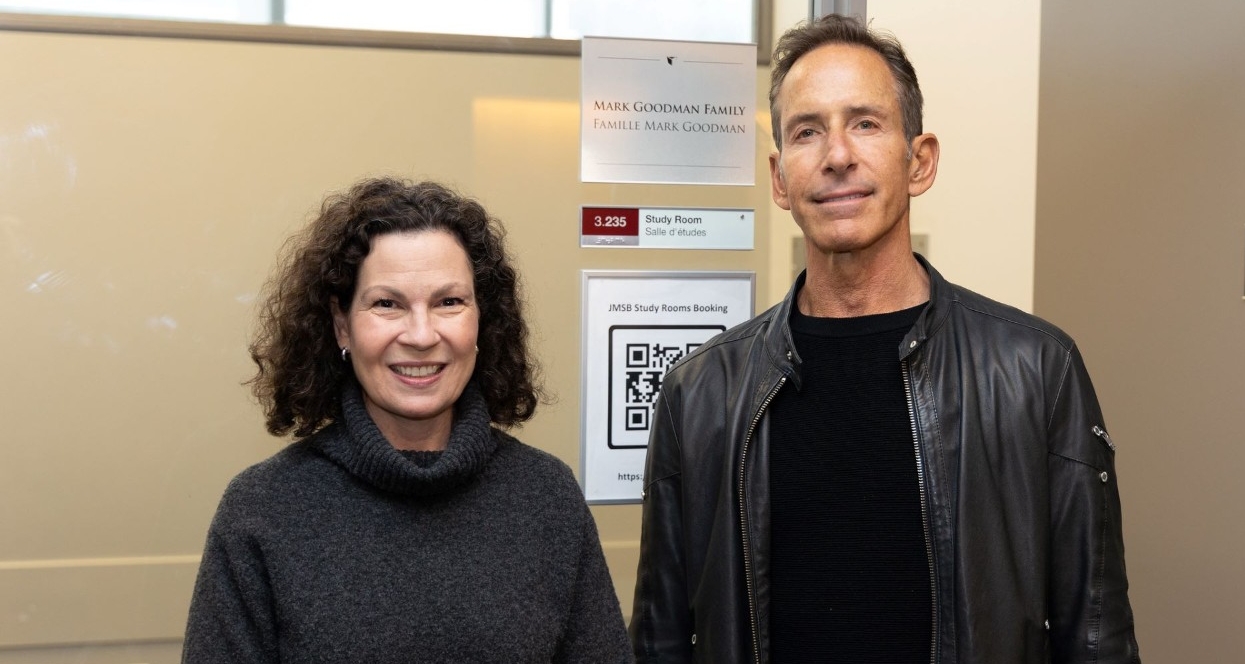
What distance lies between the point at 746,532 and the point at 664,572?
211 millimetres

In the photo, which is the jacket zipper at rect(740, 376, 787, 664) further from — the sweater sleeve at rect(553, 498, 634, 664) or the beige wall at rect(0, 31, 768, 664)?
the beige wall at rect(0, 31, 768, 664)

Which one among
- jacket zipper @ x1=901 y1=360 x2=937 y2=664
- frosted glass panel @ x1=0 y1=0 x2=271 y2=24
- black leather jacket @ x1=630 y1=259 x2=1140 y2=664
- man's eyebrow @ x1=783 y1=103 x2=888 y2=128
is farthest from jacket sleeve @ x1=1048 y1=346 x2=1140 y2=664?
frosted glass panel @ x1=0 y1=0 x2=271 y2=24

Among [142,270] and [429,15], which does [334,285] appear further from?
[429,15]

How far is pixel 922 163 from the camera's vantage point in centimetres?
208

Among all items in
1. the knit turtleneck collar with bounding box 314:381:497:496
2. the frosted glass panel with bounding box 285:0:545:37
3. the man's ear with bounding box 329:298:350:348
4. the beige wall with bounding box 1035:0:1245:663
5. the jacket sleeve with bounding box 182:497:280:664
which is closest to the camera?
the jacket sleeve with bounding box 182:497:280:664

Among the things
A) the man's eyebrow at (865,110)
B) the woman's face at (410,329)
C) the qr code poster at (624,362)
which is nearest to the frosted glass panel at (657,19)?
the qr code poster at (624,362)

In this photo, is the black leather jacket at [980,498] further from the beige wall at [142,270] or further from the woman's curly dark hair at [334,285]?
the beige wall at [142,270]

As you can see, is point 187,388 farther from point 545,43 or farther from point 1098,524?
point 1098,524

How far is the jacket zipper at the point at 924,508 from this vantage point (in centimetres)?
183

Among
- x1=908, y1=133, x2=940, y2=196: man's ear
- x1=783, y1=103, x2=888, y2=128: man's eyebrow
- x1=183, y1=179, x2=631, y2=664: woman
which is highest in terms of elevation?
x1=783, y1=103, x2=888, y2=128: man's eyebrow

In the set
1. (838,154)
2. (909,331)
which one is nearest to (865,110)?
(838,154)

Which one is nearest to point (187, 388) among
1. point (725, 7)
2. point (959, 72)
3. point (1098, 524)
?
point (725, 7)

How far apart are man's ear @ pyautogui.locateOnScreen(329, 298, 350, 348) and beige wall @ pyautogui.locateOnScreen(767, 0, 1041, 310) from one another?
169cm

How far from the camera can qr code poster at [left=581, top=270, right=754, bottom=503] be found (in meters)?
2.63
